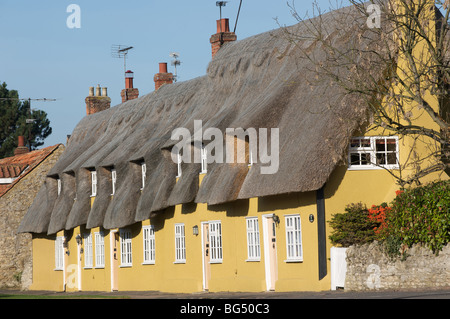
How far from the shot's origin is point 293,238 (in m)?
25.4

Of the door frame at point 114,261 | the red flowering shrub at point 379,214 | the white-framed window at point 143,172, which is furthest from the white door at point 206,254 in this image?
the red flowering shrub at point 379,214

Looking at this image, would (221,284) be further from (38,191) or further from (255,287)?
(38,191)

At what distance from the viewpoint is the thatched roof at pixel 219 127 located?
79.7 feet

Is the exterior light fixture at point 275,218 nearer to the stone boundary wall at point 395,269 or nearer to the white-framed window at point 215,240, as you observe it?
the stone boundary wall at point 395,269

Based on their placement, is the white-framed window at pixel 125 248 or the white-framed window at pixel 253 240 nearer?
the white-framed window at pixel 253 240

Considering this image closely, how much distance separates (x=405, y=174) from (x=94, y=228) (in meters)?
18.2

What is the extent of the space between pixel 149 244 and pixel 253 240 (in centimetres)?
797

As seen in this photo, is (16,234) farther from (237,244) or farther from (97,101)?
(237,244)

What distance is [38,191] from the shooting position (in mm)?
47062

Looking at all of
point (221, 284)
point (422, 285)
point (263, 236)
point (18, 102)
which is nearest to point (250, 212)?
point (263, 236)

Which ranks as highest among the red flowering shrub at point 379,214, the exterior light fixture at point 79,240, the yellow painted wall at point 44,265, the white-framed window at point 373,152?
the white-framed window at point 373,152

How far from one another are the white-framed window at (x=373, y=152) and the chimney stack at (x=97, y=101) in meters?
28.0

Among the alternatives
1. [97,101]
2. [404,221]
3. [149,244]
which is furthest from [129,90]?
[404,221]

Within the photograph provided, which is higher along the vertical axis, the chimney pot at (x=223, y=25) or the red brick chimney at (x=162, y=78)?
the chimney pot at (x=223, y=25)
